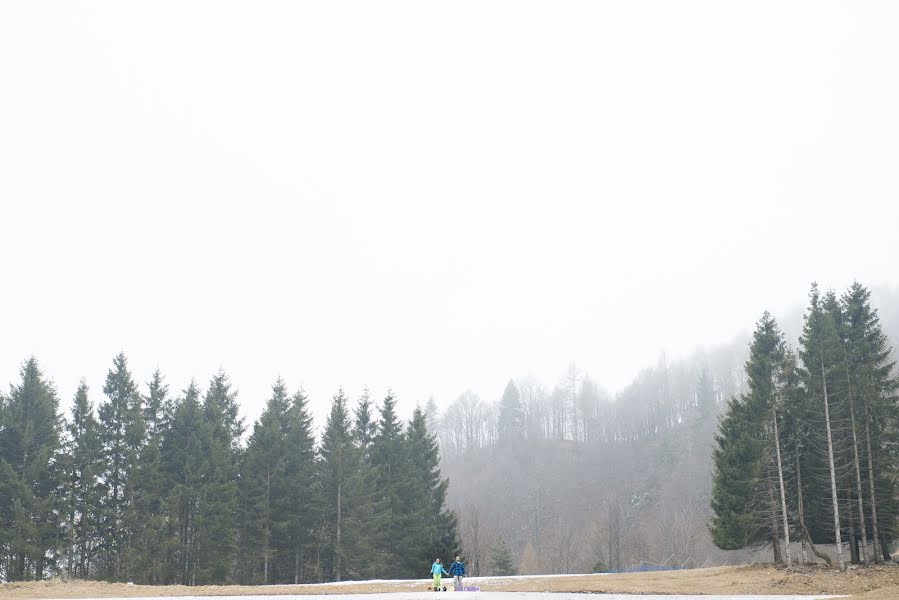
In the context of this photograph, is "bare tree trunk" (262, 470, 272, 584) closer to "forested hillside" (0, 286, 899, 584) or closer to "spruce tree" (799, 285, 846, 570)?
"forested hillside" (0, 286, 899, 584)

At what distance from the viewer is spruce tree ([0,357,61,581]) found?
42875mm

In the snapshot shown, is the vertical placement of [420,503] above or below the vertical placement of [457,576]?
above

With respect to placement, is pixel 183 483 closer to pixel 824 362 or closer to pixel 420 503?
pixel 420 503

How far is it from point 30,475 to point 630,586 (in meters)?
36.0

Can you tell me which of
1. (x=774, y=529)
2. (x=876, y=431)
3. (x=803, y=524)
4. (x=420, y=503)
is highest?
(x=876, y=431)

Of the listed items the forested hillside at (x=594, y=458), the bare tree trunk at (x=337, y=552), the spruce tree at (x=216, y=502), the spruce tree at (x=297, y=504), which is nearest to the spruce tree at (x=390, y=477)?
the bare tree trunk at (x=337, y=552)

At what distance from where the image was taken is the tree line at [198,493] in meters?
45.2

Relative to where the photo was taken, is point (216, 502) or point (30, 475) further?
point (216, 502)

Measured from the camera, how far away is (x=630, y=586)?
3491 centimetres

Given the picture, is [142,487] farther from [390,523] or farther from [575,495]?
[575,495]

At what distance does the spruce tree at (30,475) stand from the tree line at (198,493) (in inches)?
3.5

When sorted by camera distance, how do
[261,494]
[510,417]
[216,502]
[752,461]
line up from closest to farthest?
1. [752,461]
2. [216,502]
3. [261,494]
4. [510,417]

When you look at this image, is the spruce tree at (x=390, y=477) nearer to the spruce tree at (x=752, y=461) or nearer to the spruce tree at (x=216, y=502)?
the spruce tree at (x=216, y=502)

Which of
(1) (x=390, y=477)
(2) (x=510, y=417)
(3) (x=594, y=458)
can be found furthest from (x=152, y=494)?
(2) (x=510, y=417)
